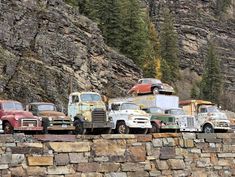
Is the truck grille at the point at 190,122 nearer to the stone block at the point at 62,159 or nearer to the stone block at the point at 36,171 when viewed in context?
the stone block at the point at 62,159

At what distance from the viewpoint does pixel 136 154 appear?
19.2 m

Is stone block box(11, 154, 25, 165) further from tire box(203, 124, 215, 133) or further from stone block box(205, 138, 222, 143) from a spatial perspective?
tire box(203, 124, 215, 133)

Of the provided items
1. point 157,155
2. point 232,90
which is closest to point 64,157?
point 157,155

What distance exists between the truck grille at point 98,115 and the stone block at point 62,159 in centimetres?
509

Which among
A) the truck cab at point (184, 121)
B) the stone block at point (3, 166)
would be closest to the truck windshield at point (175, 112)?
the truck cab at point (184, 121)

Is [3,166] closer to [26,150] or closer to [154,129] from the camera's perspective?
[26,150]

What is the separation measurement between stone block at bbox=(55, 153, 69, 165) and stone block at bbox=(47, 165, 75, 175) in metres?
0.15

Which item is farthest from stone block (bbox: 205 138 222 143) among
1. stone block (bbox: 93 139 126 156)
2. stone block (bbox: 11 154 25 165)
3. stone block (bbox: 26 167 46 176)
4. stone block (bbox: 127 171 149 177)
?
stone block (bbox: 11 154 25 165)

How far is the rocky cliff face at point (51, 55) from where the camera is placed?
118 ft

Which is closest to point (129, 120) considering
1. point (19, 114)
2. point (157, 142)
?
point (157, 142)

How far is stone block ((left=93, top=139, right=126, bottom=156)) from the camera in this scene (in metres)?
18.4

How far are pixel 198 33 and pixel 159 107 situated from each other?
5447cm

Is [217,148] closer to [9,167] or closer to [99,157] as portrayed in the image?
[99,157]

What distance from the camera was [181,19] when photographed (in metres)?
81.9
